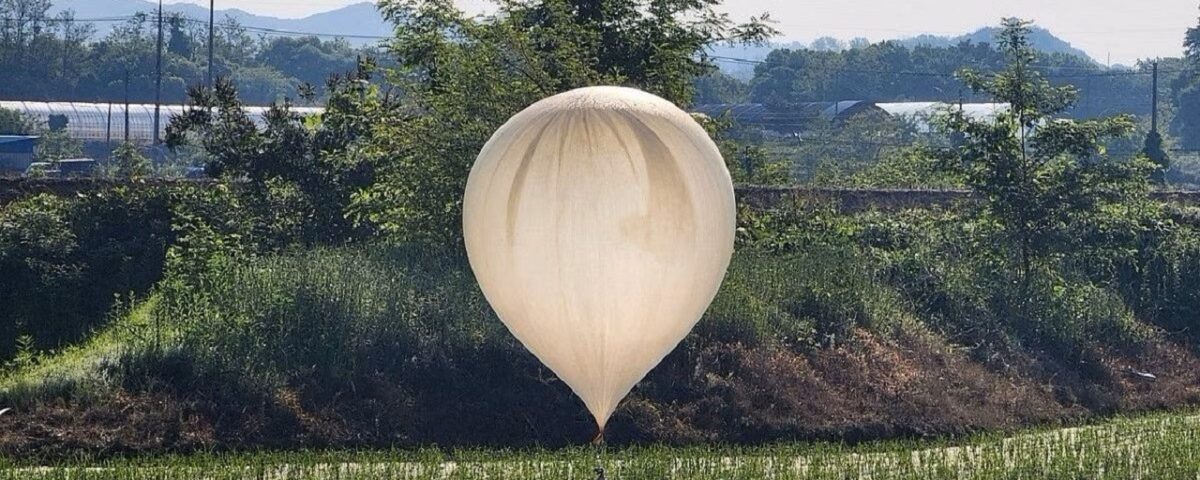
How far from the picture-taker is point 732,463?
15.5 m

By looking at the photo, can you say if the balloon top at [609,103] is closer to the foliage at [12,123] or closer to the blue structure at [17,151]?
the blue structure at [17,151]

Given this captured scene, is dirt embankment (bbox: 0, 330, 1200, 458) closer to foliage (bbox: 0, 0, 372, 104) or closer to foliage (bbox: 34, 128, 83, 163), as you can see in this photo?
foliage (bbox: 34, 128, 83, 163)

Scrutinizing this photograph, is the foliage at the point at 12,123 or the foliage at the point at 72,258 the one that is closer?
the foliage at the point at 72,258

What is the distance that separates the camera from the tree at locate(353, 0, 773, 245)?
2112 centimetres

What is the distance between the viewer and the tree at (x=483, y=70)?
21.1 meters

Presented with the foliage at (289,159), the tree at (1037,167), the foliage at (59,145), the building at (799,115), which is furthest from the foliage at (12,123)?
the tree at (1037,167)

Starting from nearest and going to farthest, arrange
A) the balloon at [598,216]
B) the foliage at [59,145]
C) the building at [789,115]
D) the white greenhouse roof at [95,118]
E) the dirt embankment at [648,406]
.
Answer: the balloon at [598,216]
the dirt embankment at [648,406]
the foliage at [59,145]
the white greenhouse roof at [95,118]
the building at [789,115]

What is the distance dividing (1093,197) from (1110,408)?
390 cm

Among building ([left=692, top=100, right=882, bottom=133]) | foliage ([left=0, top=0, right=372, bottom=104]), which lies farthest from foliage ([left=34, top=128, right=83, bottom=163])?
building ([left=692, top=100, right=882, bottom=133])

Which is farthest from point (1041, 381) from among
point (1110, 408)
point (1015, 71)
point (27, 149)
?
point (27, 149)

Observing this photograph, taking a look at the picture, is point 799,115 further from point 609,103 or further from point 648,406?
point 609,103

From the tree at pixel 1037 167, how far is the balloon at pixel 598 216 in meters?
14.6

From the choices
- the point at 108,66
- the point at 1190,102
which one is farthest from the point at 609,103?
the point at 1190,102

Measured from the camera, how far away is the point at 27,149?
52.3m
